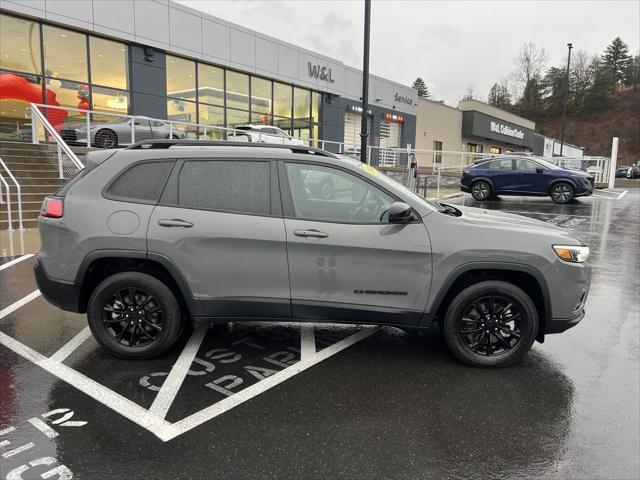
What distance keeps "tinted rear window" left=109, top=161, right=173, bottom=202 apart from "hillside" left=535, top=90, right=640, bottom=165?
109013 mm

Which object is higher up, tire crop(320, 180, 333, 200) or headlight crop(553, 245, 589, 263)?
tire crop(320, 180, 333, 200)

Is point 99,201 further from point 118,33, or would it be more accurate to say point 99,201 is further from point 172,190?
point 118,33

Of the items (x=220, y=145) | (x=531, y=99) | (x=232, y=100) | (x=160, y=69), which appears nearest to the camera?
(x=220, y=145)

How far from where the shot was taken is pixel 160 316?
3988 mm

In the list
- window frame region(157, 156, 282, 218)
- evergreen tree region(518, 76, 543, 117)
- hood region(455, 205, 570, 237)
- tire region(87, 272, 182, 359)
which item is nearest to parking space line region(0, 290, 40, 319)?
tire region(87, 272, 182, 359)

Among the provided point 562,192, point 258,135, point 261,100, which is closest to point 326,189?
point 562,192

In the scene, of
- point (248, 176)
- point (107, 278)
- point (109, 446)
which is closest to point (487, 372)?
point (248, 176)

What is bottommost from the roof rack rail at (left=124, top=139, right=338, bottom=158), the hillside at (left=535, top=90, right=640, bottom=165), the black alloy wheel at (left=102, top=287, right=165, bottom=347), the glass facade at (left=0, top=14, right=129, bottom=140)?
the black alloy wheel at (left=102, top=287, right=165, bottom=347)

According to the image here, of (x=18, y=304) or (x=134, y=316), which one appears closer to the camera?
(x=134, y=316)

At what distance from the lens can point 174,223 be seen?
3850 mm

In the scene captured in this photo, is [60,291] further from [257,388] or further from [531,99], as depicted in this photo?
[531,99]

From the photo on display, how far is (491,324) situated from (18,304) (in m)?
5.08

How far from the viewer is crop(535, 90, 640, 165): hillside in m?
96.4

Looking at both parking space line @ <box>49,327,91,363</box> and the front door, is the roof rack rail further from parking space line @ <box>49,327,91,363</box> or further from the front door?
parking space line @ <box>49,327,91,363</box>
